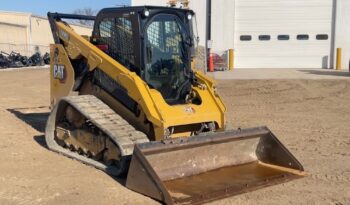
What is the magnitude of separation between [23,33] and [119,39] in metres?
41.6

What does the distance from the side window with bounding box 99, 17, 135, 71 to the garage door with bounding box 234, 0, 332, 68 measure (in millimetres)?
24072

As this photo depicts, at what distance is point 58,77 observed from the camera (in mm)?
8961

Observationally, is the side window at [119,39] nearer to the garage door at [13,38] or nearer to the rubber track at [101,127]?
the rubber track at [101,127]

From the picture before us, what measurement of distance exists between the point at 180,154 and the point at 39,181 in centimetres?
186

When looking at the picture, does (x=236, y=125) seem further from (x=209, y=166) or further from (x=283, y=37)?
(x=283, y=37)

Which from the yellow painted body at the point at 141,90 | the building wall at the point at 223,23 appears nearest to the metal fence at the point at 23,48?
the building wall at the point at 223,23

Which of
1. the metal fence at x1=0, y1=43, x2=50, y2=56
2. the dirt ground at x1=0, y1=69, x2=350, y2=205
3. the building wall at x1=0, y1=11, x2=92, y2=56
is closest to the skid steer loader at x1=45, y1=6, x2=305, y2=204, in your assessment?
the dirt ground at x1=0, y1=69, x2=350, y2=205

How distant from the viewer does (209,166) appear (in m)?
7.04

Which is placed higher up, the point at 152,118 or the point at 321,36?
the point at 152,118

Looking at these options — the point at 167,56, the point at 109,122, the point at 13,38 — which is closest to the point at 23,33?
the point at 13,38

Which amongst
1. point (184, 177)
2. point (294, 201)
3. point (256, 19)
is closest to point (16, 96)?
point (184, 177)

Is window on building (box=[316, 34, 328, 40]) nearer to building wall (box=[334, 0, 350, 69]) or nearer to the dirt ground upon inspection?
building wall (box=[334, 0, 350, 69])

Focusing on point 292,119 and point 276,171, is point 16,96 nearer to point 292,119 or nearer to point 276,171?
point 292,119

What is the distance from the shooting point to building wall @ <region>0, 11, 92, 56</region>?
142 feet
